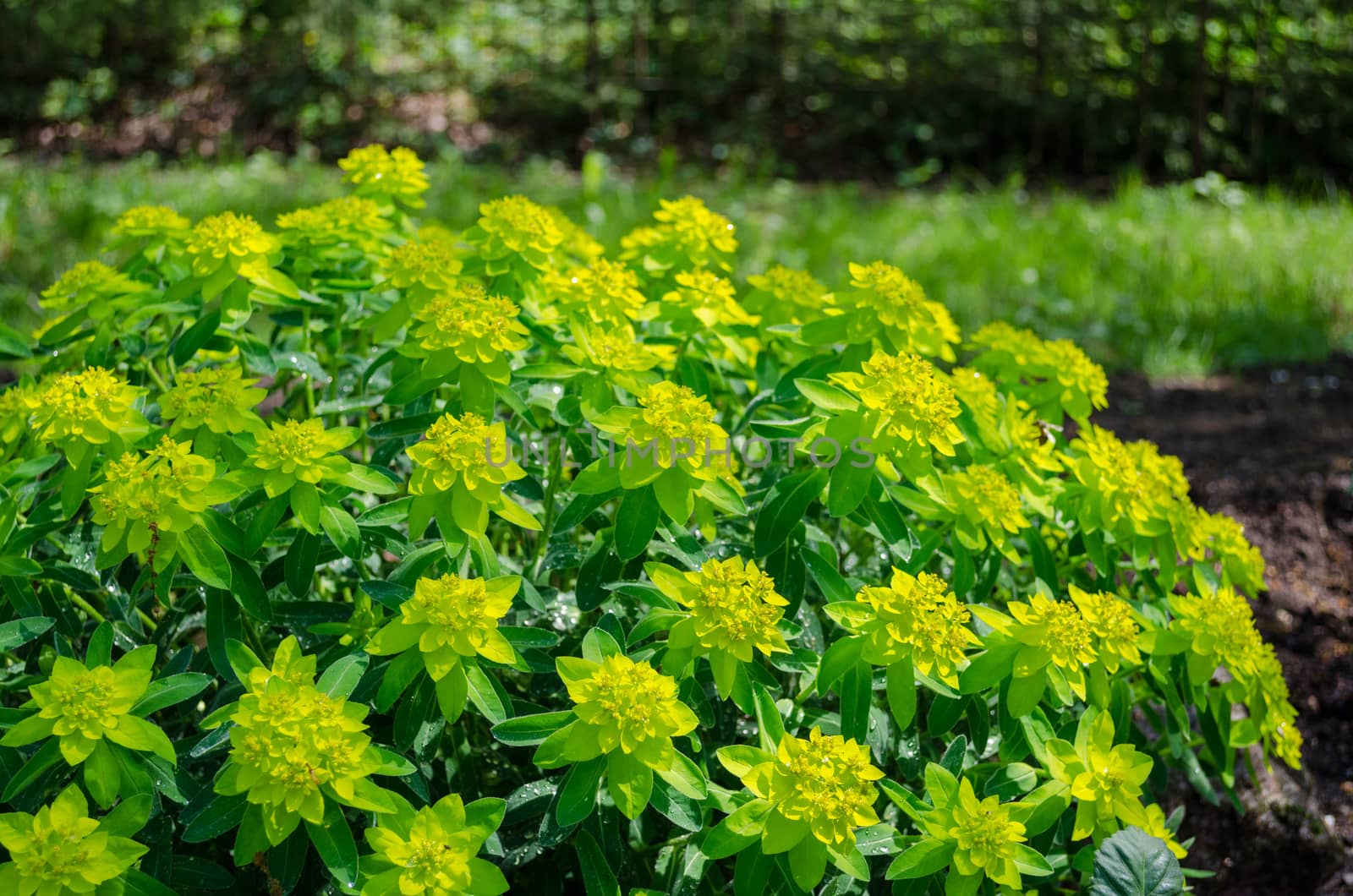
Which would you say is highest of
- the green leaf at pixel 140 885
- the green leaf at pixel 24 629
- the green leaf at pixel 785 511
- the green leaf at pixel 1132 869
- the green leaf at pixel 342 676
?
the green leaf at pixel 785 511

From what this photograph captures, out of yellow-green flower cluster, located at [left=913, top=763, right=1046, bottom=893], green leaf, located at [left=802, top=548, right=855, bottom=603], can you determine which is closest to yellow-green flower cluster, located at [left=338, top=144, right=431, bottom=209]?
green leaf, located at [left=802, top=548, right=855, bottom=603]

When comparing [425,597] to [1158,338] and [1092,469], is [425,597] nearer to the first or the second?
[1092,469]

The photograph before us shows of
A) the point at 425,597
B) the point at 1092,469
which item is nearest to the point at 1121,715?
the point at 1092,469

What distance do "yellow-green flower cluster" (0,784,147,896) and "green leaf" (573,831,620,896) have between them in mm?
475

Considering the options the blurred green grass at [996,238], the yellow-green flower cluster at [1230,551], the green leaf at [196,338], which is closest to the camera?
the green leaf at [196,338]

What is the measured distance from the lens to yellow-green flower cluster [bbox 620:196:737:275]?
6.28 ft

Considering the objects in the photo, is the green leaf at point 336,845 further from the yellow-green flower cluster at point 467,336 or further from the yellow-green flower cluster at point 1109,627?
the yellow-green flower cluster at point 1109,627

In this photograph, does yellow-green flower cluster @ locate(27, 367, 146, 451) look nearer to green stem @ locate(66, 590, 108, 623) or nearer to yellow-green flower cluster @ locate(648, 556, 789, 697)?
green stem @ locate(66, 590, 108, 623)

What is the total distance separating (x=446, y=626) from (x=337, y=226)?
0.83 metres

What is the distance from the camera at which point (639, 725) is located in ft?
4.06

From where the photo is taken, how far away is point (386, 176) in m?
1.97

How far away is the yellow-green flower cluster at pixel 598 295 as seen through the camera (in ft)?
5.70

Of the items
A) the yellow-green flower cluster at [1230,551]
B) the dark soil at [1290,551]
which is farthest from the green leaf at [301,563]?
the dark soil at [1290,551]

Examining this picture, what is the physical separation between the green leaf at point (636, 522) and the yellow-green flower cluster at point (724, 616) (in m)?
0.07
